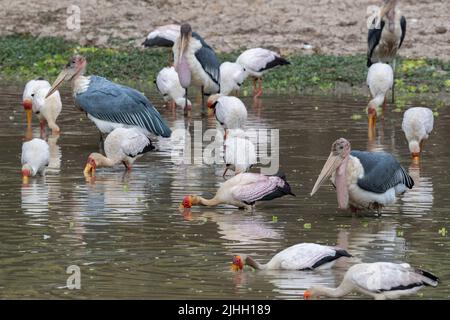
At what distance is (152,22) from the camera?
2638 cm

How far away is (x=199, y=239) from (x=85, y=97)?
18.7ft

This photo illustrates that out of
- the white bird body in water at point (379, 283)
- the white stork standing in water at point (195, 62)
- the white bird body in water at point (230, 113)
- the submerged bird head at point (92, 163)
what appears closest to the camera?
the white bird body in water at point (379, 283)

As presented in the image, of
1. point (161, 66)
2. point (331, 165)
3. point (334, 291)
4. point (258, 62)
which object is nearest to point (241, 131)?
point (258, 62)

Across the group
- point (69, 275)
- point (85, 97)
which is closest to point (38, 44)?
point (85, 97)

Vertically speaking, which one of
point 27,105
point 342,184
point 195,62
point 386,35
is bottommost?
point 342,184

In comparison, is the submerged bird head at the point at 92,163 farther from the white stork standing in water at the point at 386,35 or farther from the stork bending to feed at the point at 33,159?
the white stork standing in water at the point at 386,35

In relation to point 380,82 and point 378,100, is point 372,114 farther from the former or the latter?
point 380,82

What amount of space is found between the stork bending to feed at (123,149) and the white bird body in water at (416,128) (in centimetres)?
291

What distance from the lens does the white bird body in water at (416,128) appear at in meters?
16.4

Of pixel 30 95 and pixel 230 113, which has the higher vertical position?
pixel 30 95

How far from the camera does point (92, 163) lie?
15.1 meters

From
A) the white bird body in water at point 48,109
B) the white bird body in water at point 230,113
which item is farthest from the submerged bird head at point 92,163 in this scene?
the white bird body in water at point 48,109

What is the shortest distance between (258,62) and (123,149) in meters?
6.92

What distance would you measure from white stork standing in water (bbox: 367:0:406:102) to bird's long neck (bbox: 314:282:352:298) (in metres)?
13.0
